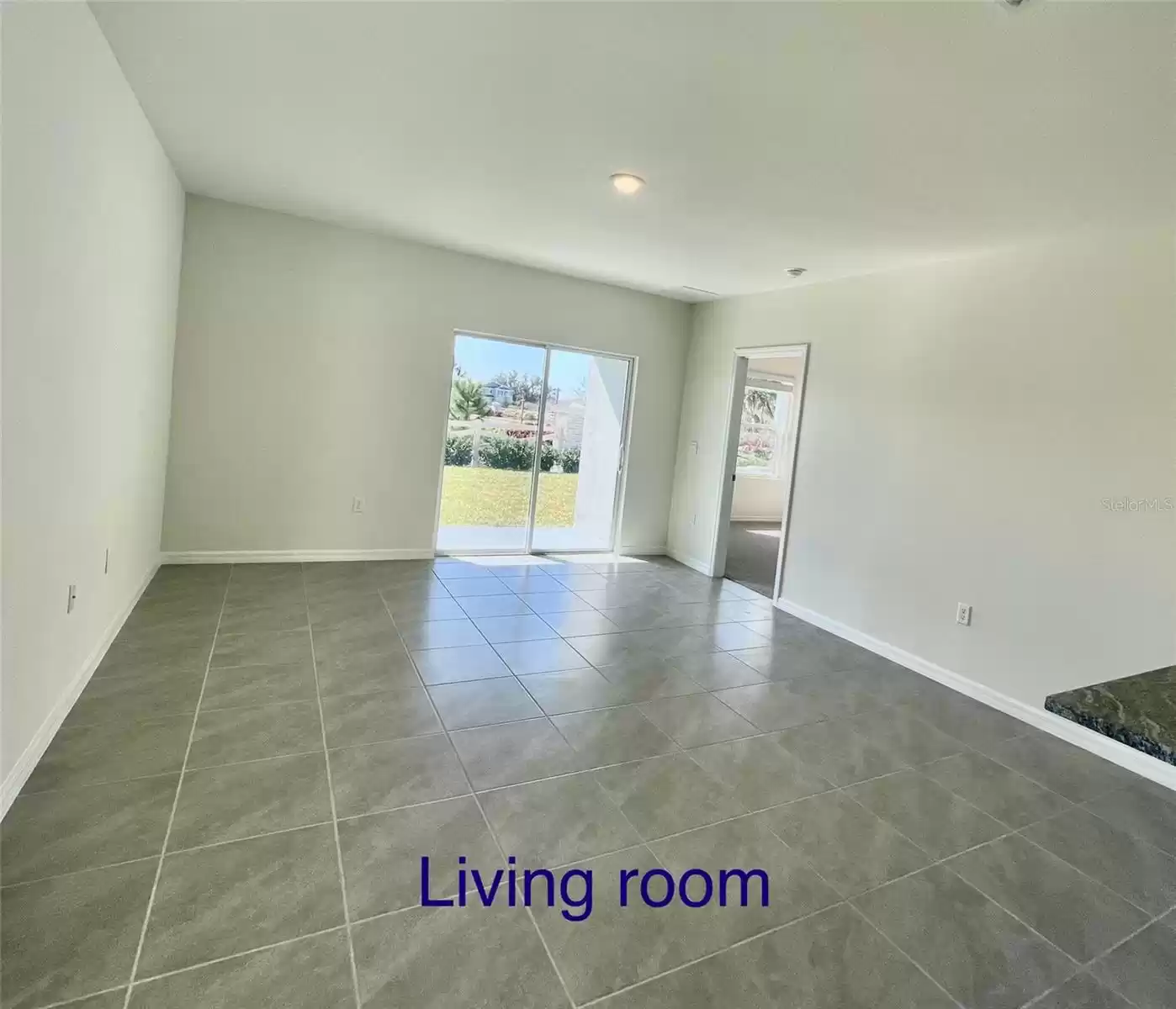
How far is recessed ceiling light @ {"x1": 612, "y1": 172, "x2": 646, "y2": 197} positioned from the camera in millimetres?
3043

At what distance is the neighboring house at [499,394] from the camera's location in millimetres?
5508

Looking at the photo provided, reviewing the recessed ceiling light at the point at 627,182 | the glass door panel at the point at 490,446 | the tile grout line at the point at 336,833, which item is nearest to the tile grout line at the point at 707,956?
the tile grout line at the point at 336,833

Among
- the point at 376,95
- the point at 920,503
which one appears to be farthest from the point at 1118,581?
the point at 376,95

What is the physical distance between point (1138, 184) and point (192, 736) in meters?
4.28

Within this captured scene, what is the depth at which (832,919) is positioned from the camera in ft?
6.01

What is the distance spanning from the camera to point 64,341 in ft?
6.88

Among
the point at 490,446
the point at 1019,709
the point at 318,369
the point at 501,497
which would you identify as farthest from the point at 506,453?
the point at 1019,709

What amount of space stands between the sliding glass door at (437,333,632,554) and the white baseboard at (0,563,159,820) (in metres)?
2.75

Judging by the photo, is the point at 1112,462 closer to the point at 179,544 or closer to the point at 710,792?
the point at 710,792

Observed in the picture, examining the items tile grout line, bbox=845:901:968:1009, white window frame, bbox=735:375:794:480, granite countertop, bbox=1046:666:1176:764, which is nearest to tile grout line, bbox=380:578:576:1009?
tile grout line, bbox=845:901:968:1009

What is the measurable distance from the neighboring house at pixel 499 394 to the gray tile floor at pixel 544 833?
251cm

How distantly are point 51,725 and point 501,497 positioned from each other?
12.4 ft

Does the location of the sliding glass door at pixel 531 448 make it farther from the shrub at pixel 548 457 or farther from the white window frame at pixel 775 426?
the white window frame at pixel 775 426

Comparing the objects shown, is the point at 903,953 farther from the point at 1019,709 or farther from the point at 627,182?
the point at 627,182
